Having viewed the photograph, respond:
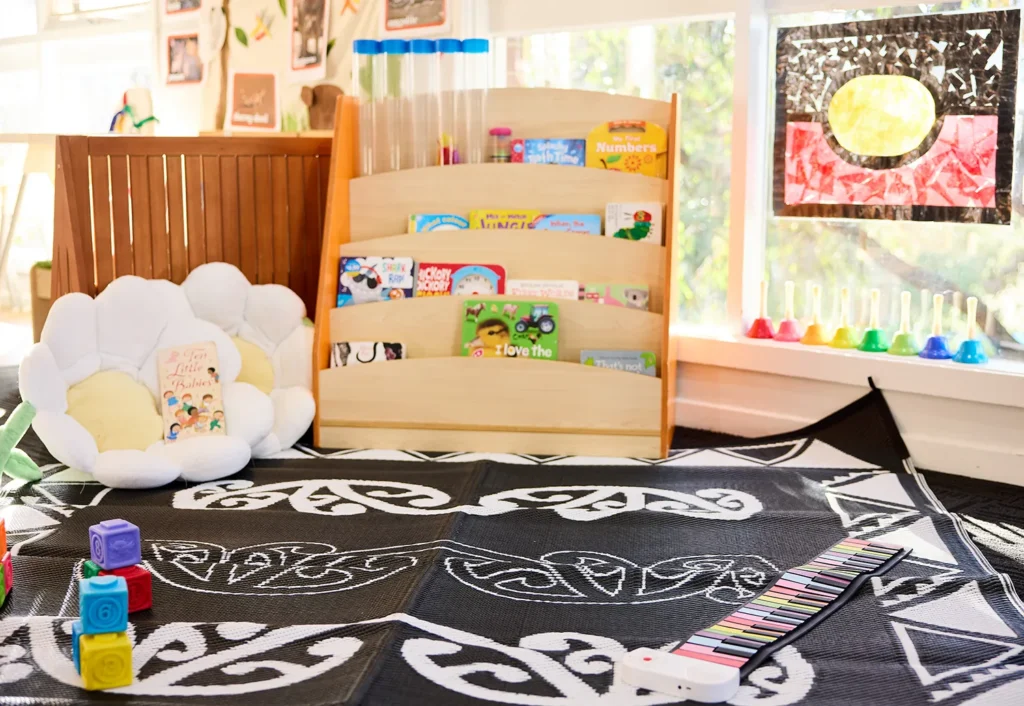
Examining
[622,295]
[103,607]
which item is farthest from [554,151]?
[103,607]

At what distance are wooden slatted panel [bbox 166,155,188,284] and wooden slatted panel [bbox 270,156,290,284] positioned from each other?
226mm

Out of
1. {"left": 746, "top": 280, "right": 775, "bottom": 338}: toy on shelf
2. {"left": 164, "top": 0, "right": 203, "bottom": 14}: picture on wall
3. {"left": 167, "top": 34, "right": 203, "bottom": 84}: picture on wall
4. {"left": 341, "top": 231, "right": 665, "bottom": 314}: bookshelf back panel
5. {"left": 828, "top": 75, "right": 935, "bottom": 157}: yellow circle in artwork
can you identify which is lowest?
{"left": 746, "top": 280, "right": 775, "bottom": 338}: toy on shelf

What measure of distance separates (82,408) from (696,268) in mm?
1573

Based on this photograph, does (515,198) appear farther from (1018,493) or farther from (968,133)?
(1018,493)

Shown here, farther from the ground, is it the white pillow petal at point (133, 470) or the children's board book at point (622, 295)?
the children's board book at point (622, 295)

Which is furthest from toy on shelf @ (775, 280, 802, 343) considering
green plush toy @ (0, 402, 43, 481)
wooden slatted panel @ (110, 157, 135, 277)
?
green plush toy @ (0, 402, 43, 481)

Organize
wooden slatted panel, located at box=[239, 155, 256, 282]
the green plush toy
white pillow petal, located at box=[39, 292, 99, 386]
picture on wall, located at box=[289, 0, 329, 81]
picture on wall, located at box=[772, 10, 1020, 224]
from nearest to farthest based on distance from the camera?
the green plush toy < white pillow petal, located at box=[39, 292, 99, 386] < picture on wall, located at box=[772, 10, 1020, 224] < wooden slatted panel, located at box=[239, 155, 256, 282] < picture on wall, located at box=[289, 0, 329, 81]

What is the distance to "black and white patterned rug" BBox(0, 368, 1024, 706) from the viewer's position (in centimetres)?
139

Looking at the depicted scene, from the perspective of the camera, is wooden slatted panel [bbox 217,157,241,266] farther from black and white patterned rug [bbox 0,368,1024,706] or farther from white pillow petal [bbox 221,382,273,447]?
black and white patterned rug [bbox 0,368,1024,706]

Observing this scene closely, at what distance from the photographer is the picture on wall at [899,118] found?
7.88ft

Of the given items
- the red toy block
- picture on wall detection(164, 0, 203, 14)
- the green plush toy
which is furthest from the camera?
picture on wall detection(164, 0, 203, 14)

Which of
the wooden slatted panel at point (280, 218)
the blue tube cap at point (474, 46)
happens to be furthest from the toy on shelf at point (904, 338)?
the wooden slatted panel at point (280, 218)

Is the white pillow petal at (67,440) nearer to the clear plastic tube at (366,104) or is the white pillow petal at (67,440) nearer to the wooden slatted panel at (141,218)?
the wooden slatted panel at (141,218)

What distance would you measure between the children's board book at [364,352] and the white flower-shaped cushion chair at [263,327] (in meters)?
0.07
